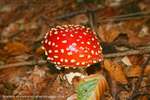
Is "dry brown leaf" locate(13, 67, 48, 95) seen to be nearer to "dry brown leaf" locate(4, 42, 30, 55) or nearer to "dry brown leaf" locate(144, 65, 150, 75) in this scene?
"dry brown leaf" locate(4, 42, 30, 55)

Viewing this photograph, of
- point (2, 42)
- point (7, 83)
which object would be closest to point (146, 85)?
point (7, 83)

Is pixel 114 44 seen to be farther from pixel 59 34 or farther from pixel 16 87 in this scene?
pixel 16 87

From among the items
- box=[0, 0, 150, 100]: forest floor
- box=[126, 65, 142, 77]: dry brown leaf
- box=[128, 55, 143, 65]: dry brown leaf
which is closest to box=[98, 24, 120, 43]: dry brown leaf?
box=[0, 0, 150, 100]: forest floor

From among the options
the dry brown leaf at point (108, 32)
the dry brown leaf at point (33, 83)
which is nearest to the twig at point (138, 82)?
the dry brown leaf at point (108, 32)

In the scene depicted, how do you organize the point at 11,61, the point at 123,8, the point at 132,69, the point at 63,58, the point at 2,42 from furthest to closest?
the point at 123,8 → the point at 2,42 → the point at 11,61 → the point at 132,69 → the point at 63,58

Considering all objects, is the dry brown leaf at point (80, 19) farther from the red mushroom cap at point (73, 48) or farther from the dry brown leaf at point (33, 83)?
the red mushroom cap at point (73, 48)

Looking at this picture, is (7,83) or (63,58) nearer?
(63,58)
